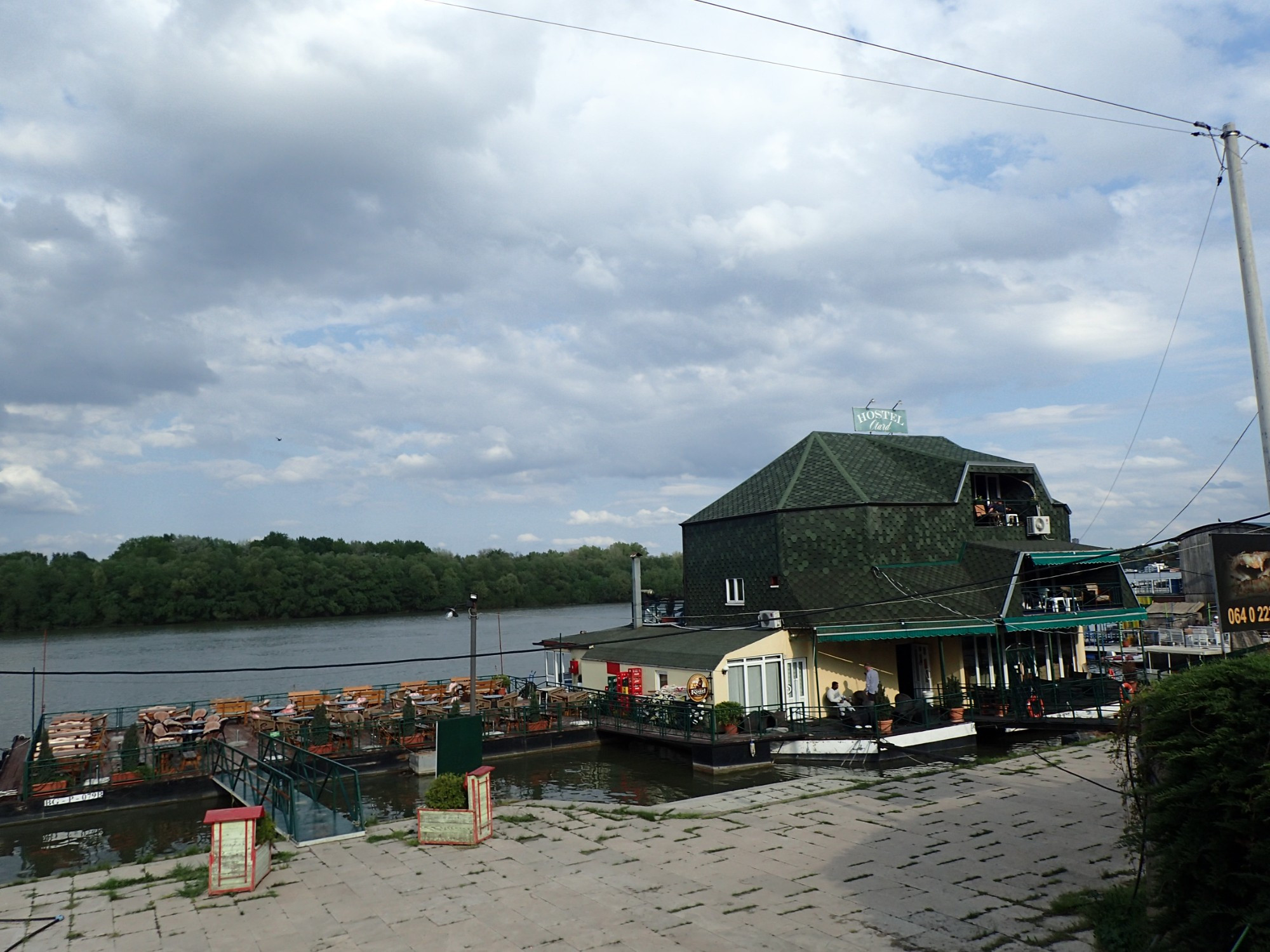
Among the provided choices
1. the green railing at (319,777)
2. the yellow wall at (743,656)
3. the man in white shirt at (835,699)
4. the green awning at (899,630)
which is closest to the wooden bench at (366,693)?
the green railing at (319,777)

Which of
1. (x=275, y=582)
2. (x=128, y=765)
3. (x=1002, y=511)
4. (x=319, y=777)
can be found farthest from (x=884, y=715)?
(x=275, y=582)

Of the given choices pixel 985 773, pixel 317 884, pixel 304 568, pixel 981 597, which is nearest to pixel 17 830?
pixel 317 884

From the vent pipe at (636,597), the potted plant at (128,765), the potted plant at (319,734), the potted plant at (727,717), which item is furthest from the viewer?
the vent pipe at (636,597)

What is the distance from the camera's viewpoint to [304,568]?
99312mm

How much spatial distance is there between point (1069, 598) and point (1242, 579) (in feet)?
54.5

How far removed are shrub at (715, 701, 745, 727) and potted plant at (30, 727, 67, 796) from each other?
15769mm

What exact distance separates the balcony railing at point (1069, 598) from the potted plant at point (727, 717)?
10879 millimetres

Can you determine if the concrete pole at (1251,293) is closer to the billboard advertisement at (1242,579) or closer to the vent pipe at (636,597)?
the billboard advertisement at (1242,579)

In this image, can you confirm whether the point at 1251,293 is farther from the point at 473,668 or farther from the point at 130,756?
the point at 130,756

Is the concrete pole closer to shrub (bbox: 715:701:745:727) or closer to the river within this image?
shrub (bbox: 715:701:745:727)

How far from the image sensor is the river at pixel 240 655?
49531 millimetres

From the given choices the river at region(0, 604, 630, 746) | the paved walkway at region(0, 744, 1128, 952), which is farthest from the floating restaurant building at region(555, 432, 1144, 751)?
the river at region(0, 604, 630, 746)

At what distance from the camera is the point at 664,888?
11.0 metres

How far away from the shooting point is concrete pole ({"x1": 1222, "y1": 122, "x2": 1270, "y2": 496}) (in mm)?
11547
